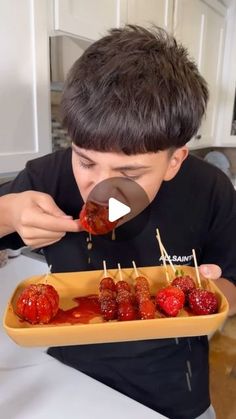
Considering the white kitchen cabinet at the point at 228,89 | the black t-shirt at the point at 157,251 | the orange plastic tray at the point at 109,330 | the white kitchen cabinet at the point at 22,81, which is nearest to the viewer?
the orange plastic tray at the point at 109,330

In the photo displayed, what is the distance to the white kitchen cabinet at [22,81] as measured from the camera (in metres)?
1.03

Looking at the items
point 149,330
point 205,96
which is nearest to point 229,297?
point 149,330

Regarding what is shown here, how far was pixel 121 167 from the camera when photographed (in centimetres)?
61

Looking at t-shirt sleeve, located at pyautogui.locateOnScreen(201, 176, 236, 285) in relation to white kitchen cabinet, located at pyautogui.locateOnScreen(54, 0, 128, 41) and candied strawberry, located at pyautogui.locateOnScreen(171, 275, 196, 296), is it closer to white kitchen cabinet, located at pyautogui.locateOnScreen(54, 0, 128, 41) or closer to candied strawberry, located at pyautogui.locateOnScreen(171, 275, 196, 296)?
candied strawberry, located at pyautogui.locateOnScreen(171, 275, 196, 296)

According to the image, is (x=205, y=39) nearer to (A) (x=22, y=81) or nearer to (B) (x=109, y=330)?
(A) (x=22, y=81)

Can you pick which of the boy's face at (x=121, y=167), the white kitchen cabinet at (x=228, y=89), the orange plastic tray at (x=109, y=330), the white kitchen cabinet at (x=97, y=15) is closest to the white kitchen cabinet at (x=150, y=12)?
the white kitchen cabinet at (x=97, y=15)

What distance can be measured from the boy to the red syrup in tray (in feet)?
0.46

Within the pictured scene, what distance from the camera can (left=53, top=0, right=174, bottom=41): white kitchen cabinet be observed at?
118cm

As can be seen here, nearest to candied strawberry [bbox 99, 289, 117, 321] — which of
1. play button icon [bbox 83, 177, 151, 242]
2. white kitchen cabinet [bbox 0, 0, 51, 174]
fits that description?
play button icon [bbox 83, 177, 151, 242]

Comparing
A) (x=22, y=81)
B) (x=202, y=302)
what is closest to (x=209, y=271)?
(x=202, y=302)

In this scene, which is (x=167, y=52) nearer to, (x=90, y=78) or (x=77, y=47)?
(x=90, y=78)

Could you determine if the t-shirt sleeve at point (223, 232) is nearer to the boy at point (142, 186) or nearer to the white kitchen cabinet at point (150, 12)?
the boy at point (142, 186)

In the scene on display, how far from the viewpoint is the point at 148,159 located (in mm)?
633

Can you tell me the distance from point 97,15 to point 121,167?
3.20ft
